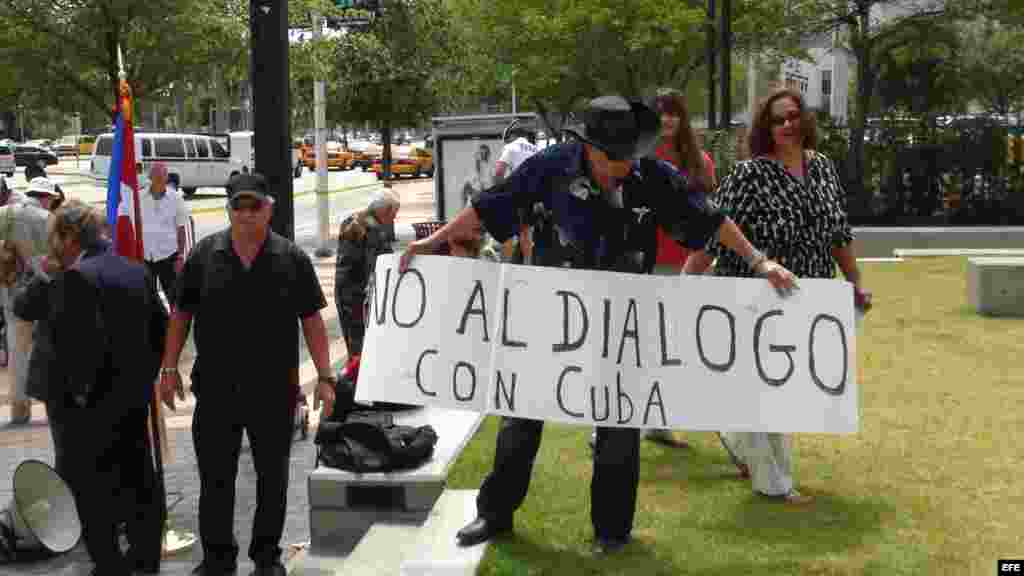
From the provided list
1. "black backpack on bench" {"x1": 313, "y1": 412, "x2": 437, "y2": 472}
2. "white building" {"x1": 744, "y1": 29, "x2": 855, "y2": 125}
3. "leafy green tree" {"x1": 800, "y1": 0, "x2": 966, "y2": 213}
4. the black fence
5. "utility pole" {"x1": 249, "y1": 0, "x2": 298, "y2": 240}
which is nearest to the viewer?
"black backpack on bench" {"x1": 313, "y1": 412, "x2": 437, "y2": 472}

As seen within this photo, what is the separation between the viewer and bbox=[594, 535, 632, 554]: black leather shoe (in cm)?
534

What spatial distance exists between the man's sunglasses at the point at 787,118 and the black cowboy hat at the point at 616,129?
3.74 feet

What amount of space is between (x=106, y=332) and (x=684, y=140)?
2.74 metres

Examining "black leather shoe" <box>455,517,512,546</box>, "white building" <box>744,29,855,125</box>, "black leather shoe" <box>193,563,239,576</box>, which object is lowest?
"black leather shoe" <box>193,563,239,576</box>

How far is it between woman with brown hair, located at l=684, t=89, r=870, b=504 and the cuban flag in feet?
→ 8.67

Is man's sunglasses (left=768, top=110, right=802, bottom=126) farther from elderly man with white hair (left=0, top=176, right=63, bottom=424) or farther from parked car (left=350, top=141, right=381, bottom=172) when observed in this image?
parked car (left=350, top=141, right=381, bottom=172)

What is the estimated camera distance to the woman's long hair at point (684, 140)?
6.70 metres

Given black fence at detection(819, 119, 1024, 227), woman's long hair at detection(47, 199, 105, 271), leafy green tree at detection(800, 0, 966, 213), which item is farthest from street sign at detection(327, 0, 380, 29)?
woman's long hair at detection(47, 199, 105, 271)

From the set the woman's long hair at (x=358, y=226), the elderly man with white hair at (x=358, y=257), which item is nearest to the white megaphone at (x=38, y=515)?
the elderly man with white hair at (x=358, y=257)

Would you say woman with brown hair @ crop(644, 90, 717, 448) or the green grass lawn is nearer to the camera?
the green grass lawn

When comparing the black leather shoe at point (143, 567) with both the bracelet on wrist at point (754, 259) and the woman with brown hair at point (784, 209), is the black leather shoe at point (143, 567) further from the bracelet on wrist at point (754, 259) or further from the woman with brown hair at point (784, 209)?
the bracelet on wrist at point (754, 259)

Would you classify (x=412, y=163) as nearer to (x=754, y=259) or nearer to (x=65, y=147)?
(x=65, y=147)

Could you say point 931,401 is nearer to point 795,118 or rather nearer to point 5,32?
point 795,118

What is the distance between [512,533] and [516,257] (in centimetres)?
112
